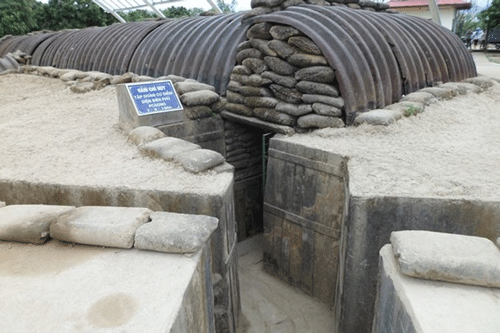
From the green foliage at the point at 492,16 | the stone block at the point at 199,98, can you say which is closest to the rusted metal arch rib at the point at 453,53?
the stone block at the point at 199,98

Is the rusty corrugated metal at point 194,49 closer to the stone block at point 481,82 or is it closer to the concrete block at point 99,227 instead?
the concrete block at point 99,227

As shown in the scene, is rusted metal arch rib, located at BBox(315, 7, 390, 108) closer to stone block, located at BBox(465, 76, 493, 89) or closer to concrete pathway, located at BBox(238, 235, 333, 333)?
concrete pathway, located at BBox(238, 235, 333, 333)

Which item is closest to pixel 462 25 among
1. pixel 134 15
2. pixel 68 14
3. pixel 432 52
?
pixel 134 15

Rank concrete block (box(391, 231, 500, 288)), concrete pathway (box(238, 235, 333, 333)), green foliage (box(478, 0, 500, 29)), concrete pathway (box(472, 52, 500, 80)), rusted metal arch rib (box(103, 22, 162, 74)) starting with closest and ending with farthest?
concrete block (box(391, 231, 500, 288)), concrete pathway (box(238, 235, 333, 333)), rusted metal arch rib (box(103, 22, 162, 74)), concrete pathway (box(472, 52, 500, 80)), green foliage (box(478, 0, 500, 29))

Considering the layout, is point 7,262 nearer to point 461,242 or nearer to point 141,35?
point 461,242

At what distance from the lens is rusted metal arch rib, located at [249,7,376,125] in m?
4.42

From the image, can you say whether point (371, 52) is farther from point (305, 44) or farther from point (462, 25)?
point (462, 25)

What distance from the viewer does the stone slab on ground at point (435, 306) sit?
68.3 inches

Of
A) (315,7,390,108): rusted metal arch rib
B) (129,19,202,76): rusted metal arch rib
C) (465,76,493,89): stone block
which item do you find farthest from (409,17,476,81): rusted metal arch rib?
(129,19,202,76): rusted metal arch rib

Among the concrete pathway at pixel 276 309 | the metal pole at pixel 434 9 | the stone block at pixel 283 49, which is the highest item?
the metal pole at pixel 434 9

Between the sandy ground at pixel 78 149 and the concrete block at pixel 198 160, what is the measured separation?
0.07 m

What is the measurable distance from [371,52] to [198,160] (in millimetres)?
3085

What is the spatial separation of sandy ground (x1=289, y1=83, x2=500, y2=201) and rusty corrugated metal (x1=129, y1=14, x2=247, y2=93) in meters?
2.37

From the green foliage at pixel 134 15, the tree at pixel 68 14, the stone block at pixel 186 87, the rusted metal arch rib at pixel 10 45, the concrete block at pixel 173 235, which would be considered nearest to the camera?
the concrete block at pixel 173 235
